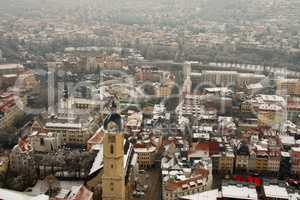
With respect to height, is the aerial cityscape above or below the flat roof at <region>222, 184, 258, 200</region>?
above

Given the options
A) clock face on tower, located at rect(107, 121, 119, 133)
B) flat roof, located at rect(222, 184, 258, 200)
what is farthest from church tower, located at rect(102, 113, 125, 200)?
flat roof, located at rect(222, 184, 258, 200)

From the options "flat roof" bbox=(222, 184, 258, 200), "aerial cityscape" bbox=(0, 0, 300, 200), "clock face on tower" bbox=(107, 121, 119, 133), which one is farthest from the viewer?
"aerial cityscape" bbox=(0, 0, 300, 200)

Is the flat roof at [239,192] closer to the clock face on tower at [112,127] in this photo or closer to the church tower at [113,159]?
the church tower at [113,159]

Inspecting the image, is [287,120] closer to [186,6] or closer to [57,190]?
[57,190]

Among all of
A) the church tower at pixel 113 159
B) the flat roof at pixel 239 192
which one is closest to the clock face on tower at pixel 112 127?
the church tower at pixel 113 159

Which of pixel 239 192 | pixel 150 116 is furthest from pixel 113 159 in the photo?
pixel 150 116

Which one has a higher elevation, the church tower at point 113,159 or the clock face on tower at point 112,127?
the clock face on tower at point 112,127

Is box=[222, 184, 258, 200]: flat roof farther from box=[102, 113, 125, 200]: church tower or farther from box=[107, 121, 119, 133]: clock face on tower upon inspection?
box=[107, 121, 119, 133]: clock face on tower
